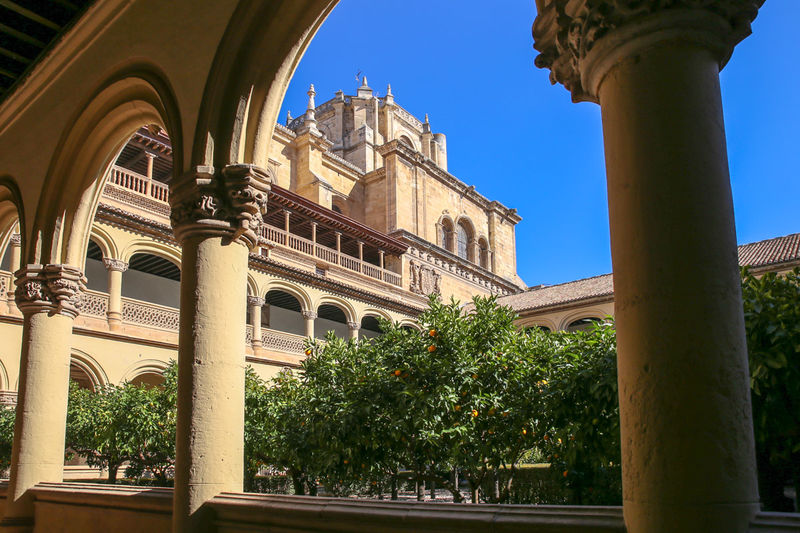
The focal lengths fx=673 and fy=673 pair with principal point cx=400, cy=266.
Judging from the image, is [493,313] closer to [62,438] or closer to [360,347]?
[360,347]

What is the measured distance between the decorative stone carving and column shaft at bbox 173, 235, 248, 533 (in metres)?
25.2

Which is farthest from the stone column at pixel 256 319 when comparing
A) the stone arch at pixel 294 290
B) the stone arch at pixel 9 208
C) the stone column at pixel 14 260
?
the stone arch at pixel 9 208

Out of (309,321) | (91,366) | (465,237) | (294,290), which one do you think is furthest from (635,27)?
(465,237)

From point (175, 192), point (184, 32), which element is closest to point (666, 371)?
point (175, 192)

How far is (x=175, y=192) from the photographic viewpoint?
450cm

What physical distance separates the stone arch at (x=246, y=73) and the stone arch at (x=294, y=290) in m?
15.9

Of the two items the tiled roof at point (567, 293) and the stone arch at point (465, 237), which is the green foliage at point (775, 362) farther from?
the stone arch at point (465, 237)

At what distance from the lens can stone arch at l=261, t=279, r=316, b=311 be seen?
20.5 metres

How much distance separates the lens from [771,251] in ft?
73.1

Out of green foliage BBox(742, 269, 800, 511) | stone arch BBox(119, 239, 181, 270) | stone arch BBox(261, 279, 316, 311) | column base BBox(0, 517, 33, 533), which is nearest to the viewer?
green foliage BBox(742, 269, 800, 511)

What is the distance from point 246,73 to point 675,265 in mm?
3353

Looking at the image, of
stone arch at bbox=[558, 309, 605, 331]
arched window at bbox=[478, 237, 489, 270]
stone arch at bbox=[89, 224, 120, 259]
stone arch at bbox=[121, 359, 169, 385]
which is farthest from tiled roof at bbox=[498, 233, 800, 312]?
stone arch at bbox=[89, 224, 120, 259]

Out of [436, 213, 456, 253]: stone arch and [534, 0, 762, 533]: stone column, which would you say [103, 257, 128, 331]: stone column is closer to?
[534, 0, 762, 533]: stone column

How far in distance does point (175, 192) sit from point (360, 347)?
4343 mm
